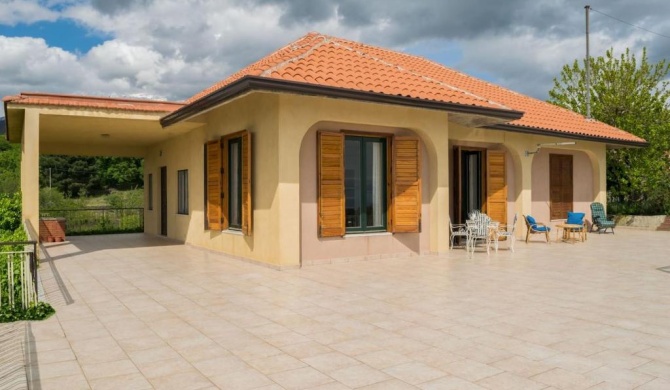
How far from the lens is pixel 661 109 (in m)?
19.9

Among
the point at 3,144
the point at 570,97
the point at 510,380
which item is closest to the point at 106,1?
the point at 510,380

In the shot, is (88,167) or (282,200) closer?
(282,200)

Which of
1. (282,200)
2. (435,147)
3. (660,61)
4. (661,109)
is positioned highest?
(660,61)

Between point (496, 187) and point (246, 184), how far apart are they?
6.94 meters

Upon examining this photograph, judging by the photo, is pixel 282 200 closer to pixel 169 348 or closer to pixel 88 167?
pixel 169 348

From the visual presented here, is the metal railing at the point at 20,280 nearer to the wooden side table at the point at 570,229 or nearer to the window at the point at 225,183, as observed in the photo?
the window at the point at 225,183

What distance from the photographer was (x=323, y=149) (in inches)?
370

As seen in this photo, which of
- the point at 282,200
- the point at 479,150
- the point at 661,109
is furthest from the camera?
the point at 661,109

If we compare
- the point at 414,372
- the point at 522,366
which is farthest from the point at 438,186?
the point at 414,372

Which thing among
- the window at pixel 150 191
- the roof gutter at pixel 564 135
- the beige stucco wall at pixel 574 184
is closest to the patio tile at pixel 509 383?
the roof gutter at pixel 564 135

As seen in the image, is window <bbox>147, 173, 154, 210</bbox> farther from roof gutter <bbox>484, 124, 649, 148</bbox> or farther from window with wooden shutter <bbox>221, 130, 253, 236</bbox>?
roof gutter <bbox>484, 124, 649, 148</bbox>

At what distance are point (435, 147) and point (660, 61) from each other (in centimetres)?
1537

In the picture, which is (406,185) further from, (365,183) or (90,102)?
(90,102)

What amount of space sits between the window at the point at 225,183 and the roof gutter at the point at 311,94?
0.99 meters
